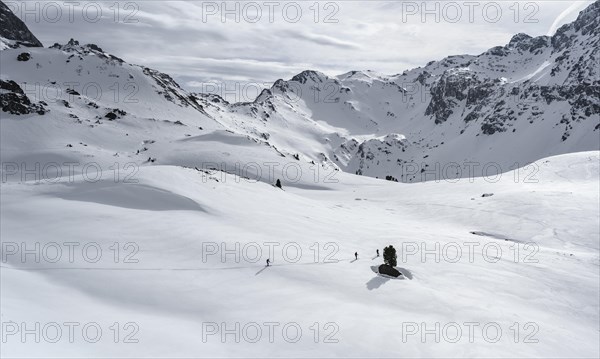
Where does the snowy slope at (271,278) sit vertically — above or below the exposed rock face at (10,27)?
below

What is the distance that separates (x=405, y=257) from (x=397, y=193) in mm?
48398

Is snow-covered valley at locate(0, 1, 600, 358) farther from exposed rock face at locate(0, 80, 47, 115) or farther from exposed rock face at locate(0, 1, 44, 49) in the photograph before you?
exposed rock face at locate(0, 1, 44, 49)

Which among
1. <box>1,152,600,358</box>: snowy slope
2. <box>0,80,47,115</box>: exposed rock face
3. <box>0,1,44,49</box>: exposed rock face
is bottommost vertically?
<box>1,152,600,358</box>: snowy slope

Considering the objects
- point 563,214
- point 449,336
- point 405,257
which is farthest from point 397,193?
point 449,336

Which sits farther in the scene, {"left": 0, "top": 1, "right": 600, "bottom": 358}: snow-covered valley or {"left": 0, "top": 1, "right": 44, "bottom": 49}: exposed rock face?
{"left": 0, "top": 1, "right": 44, "bottom": 49}: exposed rock face

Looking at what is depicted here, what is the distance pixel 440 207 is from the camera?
212ft

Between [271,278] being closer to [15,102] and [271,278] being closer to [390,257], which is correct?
[390,257]

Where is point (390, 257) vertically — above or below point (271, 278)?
above

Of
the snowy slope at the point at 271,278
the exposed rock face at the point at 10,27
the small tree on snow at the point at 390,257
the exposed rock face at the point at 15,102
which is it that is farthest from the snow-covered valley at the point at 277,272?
the exposed rock face at the point at 10,27

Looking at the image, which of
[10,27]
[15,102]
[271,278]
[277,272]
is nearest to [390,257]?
[277,272]

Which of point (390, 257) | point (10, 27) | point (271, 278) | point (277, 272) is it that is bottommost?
point (271, 278)

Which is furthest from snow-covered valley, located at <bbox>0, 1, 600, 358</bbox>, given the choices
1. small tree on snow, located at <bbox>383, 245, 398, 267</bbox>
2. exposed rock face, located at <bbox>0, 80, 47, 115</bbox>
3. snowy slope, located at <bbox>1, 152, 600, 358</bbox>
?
exposed rock face, located at <bbox>0, 80, 47, 115</bbox>

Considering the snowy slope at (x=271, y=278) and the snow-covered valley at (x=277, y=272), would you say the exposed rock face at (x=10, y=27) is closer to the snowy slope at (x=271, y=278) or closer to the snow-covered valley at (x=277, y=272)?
the snow-covered valley at (x=277, y=272)

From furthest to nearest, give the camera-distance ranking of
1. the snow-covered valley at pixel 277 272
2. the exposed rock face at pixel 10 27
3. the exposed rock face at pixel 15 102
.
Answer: the exposed rock face at pixel 10 27 < the exposed rock face at pixel 15 102 < the snow-covered valley at pixel 277 272
